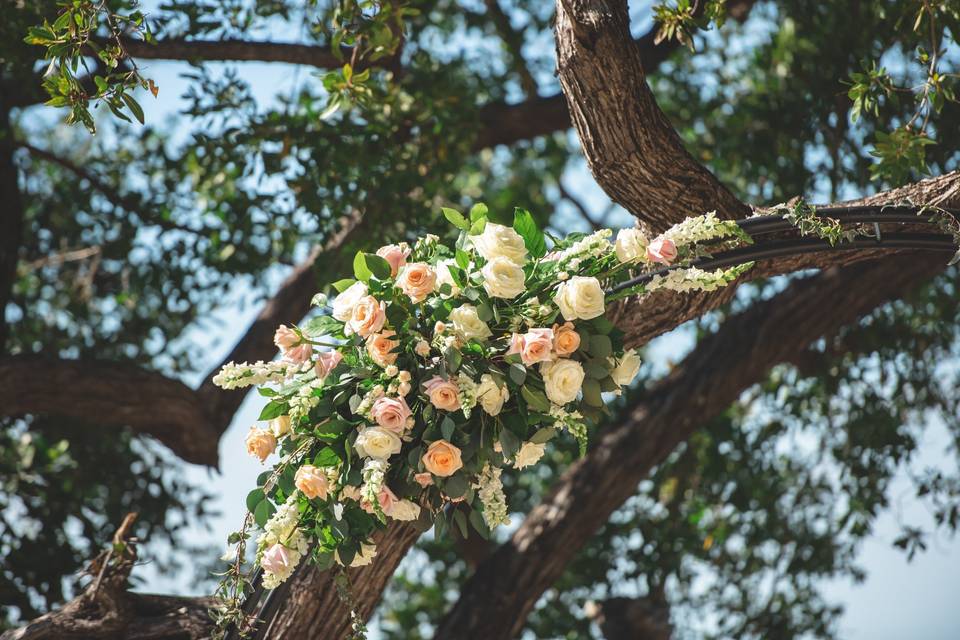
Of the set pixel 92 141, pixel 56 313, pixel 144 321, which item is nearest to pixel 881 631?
pixel 144 321

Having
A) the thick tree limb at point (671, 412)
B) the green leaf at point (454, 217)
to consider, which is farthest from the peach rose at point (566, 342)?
the thick tree limb at point (671, 412)

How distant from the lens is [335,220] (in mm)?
4387

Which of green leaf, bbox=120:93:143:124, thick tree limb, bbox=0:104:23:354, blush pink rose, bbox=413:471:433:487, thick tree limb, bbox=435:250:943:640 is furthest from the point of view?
thick tree limb, bbox=0:104:23:354

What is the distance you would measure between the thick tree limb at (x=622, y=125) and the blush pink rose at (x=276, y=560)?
143 centimetres

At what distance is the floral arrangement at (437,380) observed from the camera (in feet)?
7.77

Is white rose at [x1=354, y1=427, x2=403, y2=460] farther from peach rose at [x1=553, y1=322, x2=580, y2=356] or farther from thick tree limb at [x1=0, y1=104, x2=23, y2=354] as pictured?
thick tree limb at [x1=0, y1=104, x2=23, y2=354]

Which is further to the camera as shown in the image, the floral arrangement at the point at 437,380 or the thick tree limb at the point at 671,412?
the thick tree limb at the point at 671,412

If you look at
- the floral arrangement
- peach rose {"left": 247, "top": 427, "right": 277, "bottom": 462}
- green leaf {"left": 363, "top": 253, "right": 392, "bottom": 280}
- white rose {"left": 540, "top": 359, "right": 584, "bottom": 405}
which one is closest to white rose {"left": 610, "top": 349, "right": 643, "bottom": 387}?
the floral arrangement

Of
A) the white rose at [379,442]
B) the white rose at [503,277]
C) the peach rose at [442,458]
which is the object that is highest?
the white rose at [503,277]

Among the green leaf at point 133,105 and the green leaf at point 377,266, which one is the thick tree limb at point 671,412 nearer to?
the green leaf at point 377,266

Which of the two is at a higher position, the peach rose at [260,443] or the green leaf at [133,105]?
the green leaf at [133,105]

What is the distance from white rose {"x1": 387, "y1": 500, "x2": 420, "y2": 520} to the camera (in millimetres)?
2443

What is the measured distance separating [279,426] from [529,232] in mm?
791

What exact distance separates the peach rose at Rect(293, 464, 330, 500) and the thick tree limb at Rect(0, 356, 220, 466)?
2.10m
